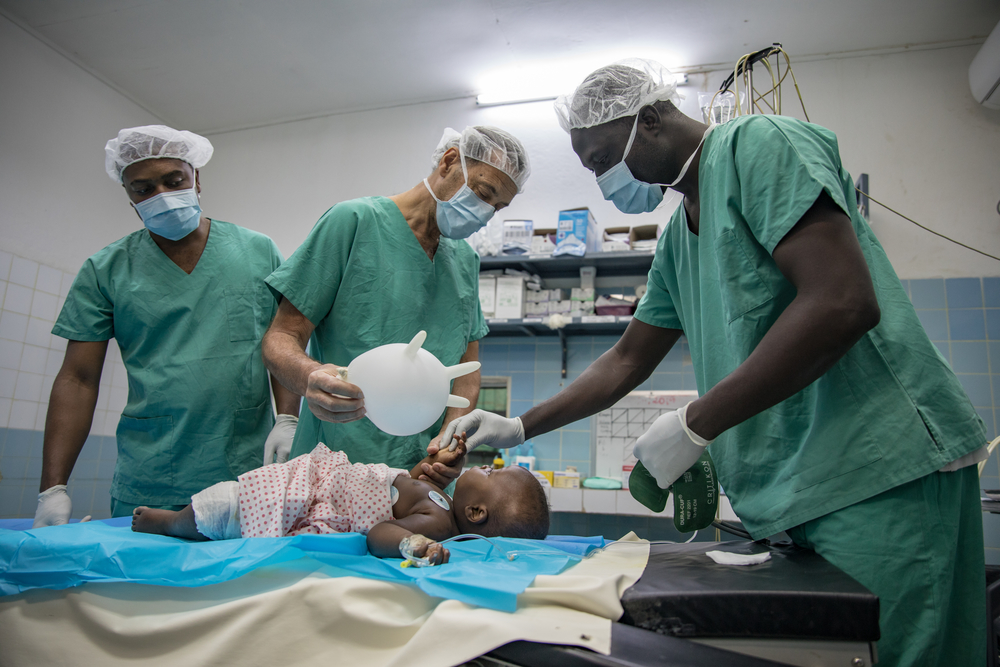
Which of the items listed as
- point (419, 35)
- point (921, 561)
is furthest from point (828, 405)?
point (419, 35)

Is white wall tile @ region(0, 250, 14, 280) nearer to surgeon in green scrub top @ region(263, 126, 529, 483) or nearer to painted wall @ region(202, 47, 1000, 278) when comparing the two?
painted wall @ region(202, 47, 1000, 278)

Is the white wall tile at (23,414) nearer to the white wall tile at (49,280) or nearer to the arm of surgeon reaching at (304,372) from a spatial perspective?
the white wall tile at (49,280)

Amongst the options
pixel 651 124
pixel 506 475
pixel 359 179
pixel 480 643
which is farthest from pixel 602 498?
pixel 359 179

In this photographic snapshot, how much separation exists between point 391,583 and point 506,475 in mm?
926

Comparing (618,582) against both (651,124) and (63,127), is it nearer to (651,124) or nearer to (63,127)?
(651,124)

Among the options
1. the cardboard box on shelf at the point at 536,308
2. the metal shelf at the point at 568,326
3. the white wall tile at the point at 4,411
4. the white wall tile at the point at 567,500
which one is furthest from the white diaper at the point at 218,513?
the white wall tile at the point at 4,411

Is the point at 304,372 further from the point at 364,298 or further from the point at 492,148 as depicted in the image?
the point at 492,148

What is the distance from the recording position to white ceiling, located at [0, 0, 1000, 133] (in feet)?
13.1

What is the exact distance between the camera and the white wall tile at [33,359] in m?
4.12

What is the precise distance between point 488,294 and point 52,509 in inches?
111

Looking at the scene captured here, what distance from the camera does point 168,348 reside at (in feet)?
6.71

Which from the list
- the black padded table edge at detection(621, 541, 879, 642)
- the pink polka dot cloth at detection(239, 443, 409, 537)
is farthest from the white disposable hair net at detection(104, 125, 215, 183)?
the black padded table edge at detection(621, 541, 879, 642)

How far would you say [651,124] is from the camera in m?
1.42

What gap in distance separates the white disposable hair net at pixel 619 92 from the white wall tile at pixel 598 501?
8.50ft
